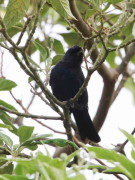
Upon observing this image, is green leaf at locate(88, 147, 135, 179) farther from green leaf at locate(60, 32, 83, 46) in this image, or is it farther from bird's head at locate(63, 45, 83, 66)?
bird's head at locate(63, 45, 83, 66)

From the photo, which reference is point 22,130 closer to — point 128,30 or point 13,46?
point 13,46

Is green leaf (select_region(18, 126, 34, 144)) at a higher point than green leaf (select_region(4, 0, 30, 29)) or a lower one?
lower

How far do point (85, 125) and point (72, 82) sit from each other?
43 cm

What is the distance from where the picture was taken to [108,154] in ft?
4.79

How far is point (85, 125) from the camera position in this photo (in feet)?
12.8

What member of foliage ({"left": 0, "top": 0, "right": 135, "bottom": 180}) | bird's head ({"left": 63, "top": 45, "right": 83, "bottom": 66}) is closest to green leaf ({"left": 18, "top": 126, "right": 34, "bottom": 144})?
foliage ({"left": 0, "top": 0, "right": 135, "bottom": 180})

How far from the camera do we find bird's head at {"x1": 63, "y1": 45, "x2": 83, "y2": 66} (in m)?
4.08

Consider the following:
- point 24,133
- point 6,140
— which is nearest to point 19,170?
point 6,140

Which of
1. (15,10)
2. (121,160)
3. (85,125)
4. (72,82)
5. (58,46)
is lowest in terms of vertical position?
(85,125)

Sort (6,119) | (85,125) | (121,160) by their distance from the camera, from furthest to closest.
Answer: (85,125) < (6,119) < (121,160)

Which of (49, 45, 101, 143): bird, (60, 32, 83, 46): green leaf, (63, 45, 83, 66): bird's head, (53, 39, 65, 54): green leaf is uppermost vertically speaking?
(60, 32, 83, 46): green leaf

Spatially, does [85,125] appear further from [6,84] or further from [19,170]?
[19,170]

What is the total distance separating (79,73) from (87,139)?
65cm

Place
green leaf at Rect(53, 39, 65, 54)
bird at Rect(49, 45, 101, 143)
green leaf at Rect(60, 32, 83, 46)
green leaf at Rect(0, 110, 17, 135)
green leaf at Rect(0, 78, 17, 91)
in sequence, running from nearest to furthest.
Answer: green leaf at Rect(0, 78, 17, 91), green leaf at Rect(0, 110, 17, 135), green leaf at Rect(53, 39, 65, 54), green leaf at Rect(60, 32, 83, 46), bird at Rect(49, 45, 101, 143)
